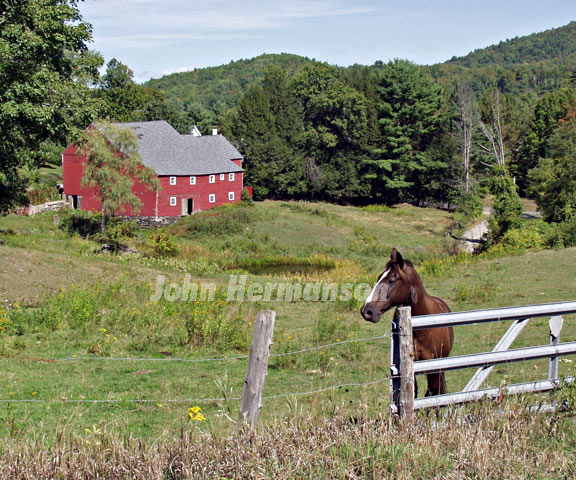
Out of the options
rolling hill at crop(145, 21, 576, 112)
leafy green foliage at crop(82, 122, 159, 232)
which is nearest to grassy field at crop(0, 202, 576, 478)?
leafy green foliage at crop(82, 122, 159, 232)

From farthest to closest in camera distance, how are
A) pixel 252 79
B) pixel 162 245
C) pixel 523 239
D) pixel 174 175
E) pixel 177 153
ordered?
pixel 252 79 → pixel 177 153 → pixel 174 175 → pixel 162 245 → pixel 523 239

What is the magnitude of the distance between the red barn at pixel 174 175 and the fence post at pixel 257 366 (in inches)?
1772

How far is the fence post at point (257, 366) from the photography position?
5.24 meters

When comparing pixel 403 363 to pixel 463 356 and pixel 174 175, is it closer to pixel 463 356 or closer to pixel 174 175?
pixel 463 356

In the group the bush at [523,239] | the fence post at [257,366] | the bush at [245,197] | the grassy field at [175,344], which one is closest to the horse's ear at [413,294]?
the grassy field at [175,344]

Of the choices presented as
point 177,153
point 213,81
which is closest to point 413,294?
point 177,153

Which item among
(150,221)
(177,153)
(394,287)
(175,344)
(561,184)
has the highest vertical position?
(177,153)

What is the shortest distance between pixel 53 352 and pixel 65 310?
2936 mm

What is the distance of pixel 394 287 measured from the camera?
7230 millimetres

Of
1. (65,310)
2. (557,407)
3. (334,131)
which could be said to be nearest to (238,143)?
(334,131)

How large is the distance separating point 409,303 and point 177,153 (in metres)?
48.8

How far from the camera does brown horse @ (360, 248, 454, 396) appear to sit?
6867 mm

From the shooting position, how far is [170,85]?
182m

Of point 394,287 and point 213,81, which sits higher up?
point 213,81
